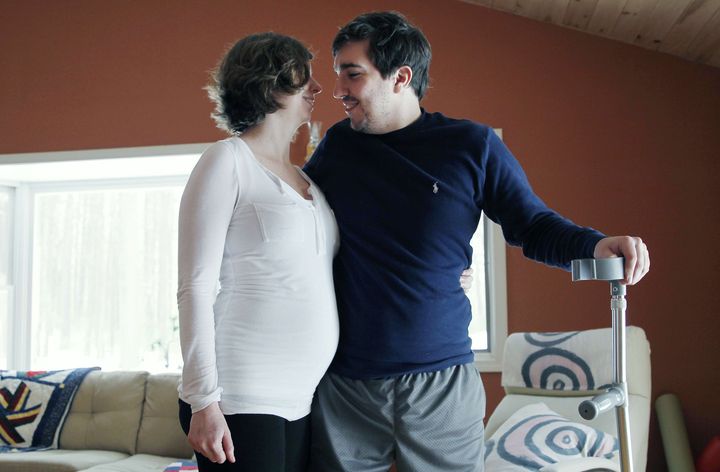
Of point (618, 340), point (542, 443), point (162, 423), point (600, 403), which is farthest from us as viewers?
point (162, 423)

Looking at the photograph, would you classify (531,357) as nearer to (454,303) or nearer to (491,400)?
(491,400)

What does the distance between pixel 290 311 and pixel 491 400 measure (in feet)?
9.85

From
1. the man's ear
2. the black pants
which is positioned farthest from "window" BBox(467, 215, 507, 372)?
the black pants

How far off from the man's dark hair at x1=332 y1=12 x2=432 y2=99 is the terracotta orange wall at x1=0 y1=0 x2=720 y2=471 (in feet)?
8.50

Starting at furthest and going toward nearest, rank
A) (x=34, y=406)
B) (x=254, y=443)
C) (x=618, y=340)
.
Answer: (x=34, y=406)
(x=254, y=443)
(x=618, y=340)

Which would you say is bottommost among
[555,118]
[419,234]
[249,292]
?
[249,292]

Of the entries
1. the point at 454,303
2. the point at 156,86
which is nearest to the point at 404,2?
the point at 156,86

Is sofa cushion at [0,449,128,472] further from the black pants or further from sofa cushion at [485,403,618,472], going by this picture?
the black pants

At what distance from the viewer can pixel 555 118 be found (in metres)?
4.34

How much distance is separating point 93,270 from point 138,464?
5.85 feet

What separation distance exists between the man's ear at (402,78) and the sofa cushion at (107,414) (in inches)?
122

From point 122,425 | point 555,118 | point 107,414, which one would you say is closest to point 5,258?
point 107,414

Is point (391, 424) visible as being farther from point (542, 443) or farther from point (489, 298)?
point (489, 298)

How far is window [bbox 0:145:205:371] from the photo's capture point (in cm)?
528
